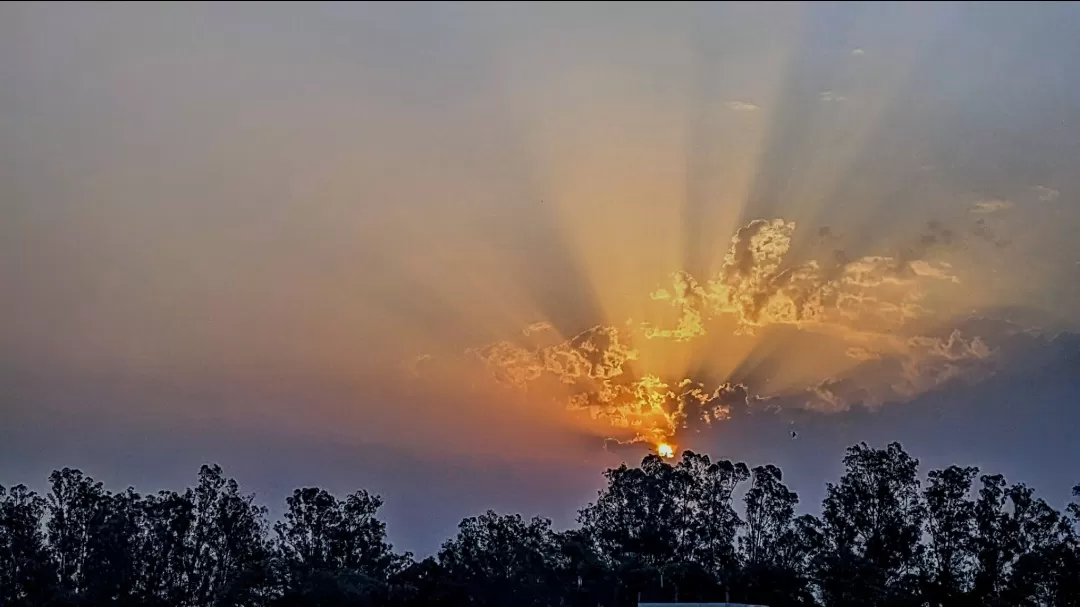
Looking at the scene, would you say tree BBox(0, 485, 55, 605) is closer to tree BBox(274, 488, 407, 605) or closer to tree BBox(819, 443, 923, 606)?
tree BBox(274, 488, 407, 605)

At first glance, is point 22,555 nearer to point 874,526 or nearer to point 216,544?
point 216,544

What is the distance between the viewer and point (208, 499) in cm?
10450

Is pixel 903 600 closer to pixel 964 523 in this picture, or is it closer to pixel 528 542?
pixel 964 523

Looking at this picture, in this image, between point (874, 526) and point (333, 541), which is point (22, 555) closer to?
point (333, 541)

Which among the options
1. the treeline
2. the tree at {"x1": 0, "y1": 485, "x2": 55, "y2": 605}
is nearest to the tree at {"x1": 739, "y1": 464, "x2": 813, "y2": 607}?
the treeline

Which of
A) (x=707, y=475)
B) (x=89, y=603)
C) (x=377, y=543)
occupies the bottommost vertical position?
(x=89, y=603)

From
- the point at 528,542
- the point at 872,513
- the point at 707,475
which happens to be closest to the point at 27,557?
the point at 528,542

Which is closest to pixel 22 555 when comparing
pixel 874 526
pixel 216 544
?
pixel 216 544

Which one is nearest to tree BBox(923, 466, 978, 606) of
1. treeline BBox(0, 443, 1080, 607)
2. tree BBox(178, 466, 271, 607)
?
treeline BBox(0, 443, 1080, 607)

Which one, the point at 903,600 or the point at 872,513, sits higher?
the point at 872,513

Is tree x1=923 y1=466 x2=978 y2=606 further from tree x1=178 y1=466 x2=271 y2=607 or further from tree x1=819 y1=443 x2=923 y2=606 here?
tree x1=178 y1=466 x2=271 y2=607

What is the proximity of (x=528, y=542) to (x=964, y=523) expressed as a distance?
33.9 metres

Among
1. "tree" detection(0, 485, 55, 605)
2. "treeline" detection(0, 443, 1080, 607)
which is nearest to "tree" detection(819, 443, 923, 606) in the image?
"treeline" detection(0, 443, 1080, 607)

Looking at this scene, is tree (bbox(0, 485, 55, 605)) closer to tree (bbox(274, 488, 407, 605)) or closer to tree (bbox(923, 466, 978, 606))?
A: tree (bbox(274, 488, 407, 605))
